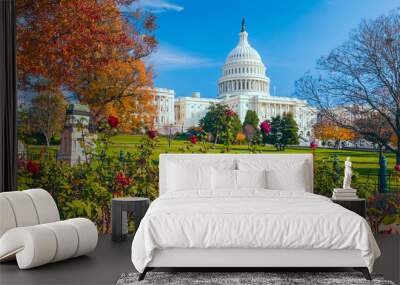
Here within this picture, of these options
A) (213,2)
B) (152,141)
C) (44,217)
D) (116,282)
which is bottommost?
(116,282)

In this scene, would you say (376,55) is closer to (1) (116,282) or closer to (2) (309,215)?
(2) (309,215)

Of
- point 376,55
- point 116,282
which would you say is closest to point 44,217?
point 116,282

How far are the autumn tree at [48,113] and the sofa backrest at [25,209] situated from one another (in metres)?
1.66

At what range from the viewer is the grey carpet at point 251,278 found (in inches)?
167

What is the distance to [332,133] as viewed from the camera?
23.5ft

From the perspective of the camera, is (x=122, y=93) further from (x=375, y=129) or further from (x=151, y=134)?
(x=375, y=129)

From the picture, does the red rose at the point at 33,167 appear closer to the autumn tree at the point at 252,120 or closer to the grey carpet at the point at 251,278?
the autumn tree at the point at 252,120

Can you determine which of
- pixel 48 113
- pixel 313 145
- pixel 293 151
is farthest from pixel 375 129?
pixel 48 113

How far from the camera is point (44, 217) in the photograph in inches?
214

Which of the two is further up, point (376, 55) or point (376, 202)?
point (376, 55)

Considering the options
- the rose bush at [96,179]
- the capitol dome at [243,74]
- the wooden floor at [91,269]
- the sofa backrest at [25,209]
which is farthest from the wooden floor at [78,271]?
the capitol dome at [243,74]

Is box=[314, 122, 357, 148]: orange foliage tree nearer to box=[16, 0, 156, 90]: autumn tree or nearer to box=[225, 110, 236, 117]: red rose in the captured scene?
box=[225, 110, 236, 117]: red rose

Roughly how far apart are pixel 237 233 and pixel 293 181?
215 cm

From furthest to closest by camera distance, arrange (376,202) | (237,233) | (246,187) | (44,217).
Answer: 1. (376,202)
2. (246,187)
3. (44,217)
4. (237,233)
